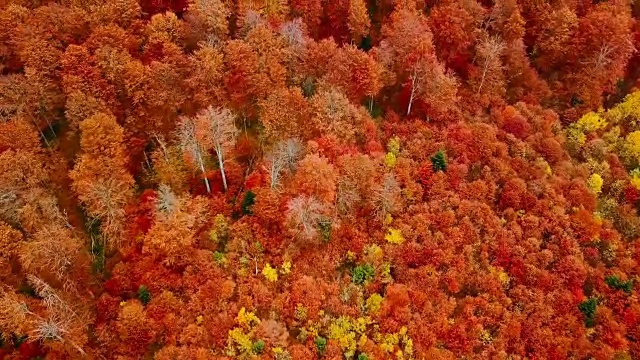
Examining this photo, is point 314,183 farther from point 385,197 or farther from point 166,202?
point 166,202

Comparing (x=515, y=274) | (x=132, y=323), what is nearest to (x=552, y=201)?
(x=515, y=274)

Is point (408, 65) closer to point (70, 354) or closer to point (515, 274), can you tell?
point (515, 274)

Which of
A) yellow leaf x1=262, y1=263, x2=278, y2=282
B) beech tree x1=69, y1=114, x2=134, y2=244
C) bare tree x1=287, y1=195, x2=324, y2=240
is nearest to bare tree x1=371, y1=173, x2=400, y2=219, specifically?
bare tree x1=287, y1=195, x2=324, y2=240

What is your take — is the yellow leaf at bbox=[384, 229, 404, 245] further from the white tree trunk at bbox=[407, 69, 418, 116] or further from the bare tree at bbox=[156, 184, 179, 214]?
the bare tree at bbox=[156, 184, 179, 214]

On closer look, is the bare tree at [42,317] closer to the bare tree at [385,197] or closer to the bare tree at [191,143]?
the bare tree at [191,143]

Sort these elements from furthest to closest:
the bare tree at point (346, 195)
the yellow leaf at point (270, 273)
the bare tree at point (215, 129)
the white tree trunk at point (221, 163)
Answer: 1. the white tree trunk at point (221, 163)
2. the bare tree at point (346, 195)
3. the bare tree at point (215, 129)
4. the yellow leaf at point (270, 273)

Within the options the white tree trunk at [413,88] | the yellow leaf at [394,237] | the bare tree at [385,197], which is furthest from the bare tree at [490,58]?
the yellow leaf at [394,237]

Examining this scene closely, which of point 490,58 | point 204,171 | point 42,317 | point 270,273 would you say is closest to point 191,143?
point 204,171
